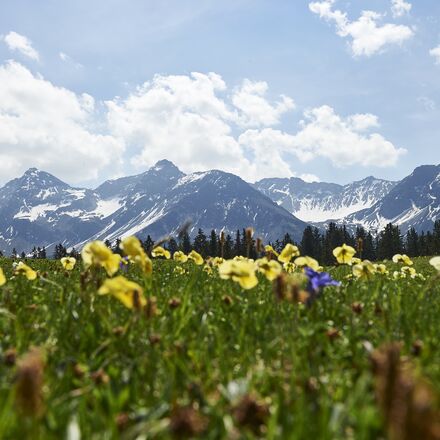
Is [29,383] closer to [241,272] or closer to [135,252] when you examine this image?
[135,252]

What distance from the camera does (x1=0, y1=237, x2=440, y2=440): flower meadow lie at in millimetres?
1466

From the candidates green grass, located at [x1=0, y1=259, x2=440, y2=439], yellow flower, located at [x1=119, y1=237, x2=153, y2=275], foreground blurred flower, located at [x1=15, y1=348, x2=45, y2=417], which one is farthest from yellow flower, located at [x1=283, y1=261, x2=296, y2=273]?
foreground blurred flower, located at [x1=15, y1=348, x2=45, y2=417]

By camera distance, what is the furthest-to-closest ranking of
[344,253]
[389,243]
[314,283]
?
[389,243] → [344,253] → [314,283]

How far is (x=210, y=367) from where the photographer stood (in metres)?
2.71

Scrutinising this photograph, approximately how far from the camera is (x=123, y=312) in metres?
4.38

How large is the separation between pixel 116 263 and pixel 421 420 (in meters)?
3.38

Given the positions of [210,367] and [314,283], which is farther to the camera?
[314,283]

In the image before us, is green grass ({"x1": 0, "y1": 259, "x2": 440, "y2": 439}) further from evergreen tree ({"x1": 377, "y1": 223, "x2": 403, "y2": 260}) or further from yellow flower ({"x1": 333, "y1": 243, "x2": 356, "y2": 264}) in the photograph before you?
evergreen tree ({"x1": 377, "y1": 223, "x2": 403, "y2": 260})

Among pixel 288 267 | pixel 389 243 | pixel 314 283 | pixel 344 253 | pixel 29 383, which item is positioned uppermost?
pixel 29 383

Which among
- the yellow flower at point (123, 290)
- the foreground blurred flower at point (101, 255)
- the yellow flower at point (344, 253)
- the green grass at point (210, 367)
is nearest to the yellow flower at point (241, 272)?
the green grass at point (210, 367)

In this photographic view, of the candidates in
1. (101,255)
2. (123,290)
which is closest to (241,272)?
(101,255)

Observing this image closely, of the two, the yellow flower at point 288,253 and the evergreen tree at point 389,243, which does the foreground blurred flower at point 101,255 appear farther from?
the evergreen tree at point 389,243

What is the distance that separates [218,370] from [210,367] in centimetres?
7

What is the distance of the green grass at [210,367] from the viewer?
184 cm
